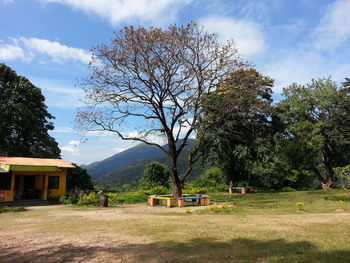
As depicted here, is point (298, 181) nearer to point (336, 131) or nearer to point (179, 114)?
point (336, 131)

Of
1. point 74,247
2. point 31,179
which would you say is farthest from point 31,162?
point 74,247

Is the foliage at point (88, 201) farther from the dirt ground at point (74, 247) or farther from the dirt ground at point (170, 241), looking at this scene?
the dirt ground at point (74, 247)

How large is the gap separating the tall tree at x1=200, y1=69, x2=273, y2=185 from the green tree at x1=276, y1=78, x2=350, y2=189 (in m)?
3.37

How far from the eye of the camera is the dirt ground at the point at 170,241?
588cm

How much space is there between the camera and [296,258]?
17.9 feet

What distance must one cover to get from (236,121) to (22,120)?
74.6ft

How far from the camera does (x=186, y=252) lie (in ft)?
20.3

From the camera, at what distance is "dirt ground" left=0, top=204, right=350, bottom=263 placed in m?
5.88

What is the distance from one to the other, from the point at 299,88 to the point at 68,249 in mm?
33492

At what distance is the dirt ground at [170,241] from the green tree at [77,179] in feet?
65.0

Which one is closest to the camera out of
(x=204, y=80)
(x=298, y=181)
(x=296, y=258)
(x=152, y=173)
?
(x=296, y=258)

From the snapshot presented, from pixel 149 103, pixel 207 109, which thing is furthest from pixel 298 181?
pixel 149 103

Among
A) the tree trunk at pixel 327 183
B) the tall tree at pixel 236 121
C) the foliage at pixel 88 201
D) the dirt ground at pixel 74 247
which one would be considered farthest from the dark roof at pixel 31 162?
the tree trunk at pixel 327 183

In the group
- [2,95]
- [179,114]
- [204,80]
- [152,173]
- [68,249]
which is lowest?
[68,249]
